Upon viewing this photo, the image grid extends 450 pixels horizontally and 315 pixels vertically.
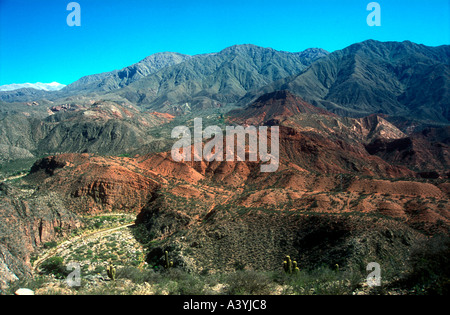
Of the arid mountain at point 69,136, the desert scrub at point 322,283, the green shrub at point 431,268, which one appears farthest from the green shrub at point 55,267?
the arid mountain at point 69,136

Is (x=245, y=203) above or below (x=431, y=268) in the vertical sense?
above

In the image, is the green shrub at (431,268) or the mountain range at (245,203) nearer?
the green shrub at (431,268)

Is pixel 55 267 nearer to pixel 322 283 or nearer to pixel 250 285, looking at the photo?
pixel 250 285

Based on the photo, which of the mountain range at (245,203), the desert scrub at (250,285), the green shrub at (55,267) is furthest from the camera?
the mountain range at (245,203)

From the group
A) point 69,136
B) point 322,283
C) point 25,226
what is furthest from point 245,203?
point 69,136

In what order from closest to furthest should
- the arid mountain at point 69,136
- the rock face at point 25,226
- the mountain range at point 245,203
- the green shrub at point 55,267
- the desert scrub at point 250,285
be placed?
the desert scrub at point 250,285, the rock face at point 25,226, the green shrub at point 55,267, the mountain range at point 245,203, the arid mountain at point 69,136

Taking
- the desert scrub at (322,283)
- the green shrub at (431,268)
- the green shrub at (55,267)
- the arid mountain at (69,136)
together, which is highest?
the arid mountain at (69,136)

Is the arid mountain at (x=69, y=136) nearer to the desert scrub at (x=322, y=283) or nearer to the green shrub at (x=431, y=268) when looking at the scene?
the desert scrub at (x=322, y=283)

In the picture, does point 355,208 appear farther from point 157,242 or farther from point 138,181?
point 138,181

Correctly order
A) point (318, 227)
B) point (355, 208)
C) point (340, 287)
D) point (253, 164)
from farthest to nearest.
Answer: point (253, 164), point (355, 208), point (318, 227), point (340, 287)
